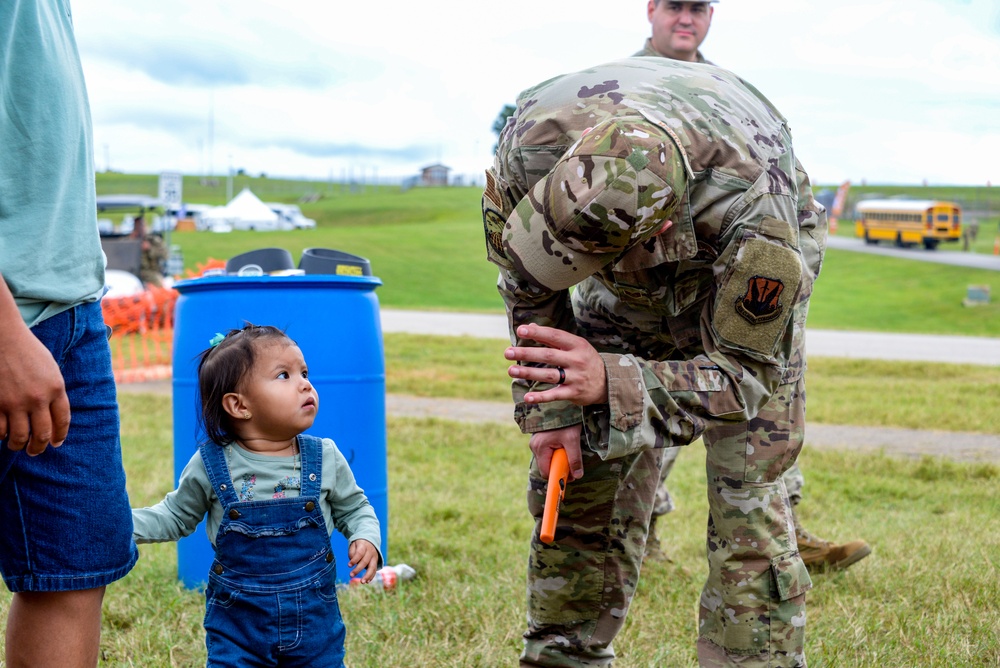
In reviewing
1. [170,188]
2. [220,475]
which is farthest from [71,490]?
[170,188]

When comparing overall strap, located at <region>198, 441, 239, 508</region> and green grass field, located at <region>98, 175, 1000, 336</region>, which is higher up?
overall strap, located at <region>198, 441, 239, 508</region>

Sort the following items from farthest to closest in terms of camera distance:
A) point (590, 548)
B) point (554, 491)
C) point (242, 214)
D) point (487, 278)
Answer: point (242, 214)
point (487, 278)
point (590, 548)
point (554, 491)

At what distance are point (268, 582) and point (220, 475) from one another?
0.85 feet

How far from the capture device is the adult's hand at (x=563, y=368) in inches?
76.5

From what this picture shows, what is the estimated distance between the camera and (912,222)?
124ft

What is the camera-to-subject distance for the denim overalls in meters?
2.06

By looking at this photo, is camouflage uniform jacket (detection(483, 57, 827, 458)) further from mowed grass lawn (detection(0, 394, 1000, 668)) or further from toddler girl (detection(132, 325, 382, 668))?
mowed grass lawn (detection(0, 394, 1000, 668))

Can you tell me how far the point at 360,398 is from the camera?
3.34m

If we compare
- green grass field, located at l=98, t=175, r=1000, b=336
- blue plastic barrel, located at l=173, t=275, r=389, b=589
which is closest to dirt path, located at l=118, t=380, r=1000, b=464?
blue plastic barrel, located at l=173, t=275, r=389, b=589

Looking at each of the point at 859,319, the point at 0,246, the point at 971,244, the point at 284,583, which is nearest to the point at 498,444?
the point at 284,583

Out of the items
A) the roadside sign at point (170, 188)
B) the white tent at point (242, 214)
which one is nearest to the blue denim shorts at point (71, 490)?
the roadside sign at point (170, 188)

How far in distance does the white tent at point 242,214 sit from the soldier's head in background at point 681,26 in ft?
133

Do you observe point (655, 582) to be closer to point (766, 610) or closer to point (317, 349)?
point (766, 610)

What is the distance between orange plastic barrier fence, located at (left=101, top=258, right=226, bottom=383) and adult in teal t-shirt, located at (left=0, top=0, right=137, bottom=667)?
9.03 meters
